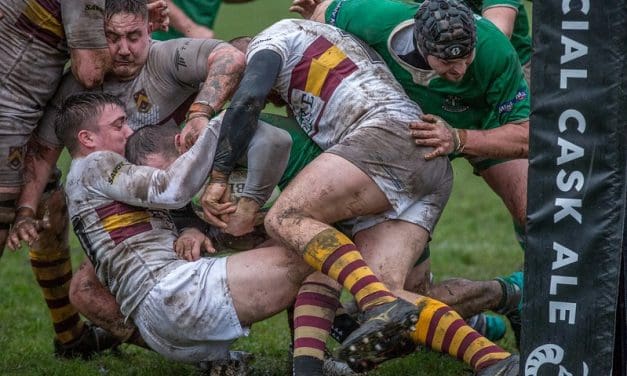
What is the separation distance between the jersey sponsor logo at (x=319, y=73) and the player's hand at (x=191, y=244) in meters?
0.81

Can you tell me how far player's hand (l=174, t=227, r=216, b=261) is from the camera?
17.9 feet

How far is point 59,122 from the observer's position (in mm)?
5574

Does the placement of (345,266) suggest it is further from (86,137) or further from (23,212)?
(23,212)

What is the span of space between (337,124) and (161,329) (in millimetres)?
1253

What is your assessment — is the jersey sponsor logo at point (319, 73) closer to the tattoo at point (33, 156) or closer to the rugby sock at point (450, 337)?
the rugby sock at point (450, 337)

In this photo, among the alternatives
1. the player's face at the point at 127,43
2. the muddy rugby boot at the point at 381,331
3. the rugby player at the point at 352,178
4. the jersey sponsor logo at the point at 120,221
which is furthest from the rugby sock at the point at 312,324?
the player's face at the point at 127,43

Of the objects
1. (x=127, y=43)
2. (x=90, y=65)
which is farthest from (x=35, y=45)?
(x=127, y=43)

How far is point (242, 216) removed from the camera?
17.5 ft

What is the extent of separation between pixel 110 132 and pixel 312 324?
1366 millimetres

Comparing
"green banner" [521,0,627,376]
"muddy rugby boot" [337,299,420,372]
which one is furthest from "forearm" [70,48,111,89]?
"green banner" [521,0,627,376]

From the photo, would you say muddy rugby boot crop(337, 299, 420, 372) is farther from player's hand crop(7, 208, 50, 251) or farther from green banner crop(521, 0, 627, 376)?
player's hand crop(7, 208, 50, 251)

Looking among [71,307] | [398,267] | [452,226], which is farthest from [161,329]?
[452,226]

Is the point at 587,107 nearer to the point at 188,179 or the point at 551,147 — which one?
the point at 551,147

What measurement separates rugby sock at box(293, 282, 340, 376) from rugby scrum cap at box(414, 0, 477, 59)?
118 cm
